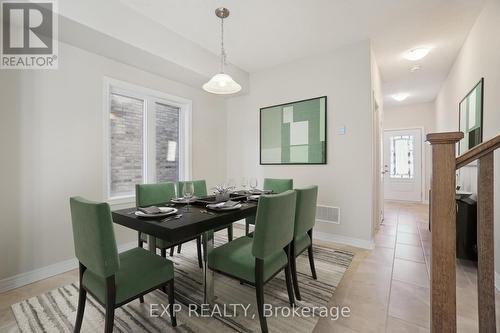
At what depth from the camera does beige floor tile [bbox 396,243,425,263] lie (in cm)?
262

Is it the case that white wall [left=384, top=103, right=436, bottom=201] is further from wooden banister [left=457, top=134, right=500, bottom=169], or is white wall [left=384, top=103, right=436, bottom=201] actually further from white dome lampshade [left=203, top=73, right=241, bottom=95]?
wooden banister [left=457, top=134, right=500, bottom=169]

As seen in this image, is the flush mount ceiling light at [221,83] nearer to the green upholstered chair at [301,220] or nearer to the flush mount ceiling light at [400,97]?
the green upholstered chair at [301,220]

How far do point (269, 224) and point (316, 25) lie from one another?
247cm

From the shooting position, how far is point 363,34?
2.80 meters

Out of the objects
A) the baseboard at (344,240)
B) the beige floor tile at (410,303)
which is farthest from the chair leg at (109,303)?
the baseboard at (344,240)

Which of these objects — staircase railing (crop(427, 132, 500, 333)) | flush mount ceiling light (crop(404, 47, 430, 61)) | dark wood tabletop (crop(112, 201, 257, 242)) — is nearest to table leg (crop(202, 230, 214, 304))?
dark wood tabletop (crop(112, 201, 257, 242))

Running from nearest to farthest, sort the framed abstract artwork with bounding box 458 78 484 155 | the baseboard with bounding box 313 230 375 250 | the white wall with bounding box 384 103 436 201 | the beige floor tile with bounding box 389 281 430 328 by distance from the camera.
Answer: the beige floor tile with bounding box 389 281 430 328, the framed abstract artwork with bounding box 458 78 484 155, the baseboard with bounding box 313 230 375 250, the white wall with bounding box 384 103 436 201

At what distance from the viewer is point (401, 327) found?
59.9 inches

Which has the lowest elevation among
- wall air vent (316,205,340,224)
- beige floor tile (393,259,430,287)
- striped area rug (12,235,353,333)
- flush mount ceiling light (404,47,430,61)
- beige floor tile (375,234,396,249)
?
striped area rug (12,235,353,333)

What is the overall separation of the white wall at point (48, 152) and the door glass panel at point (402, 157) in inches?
266

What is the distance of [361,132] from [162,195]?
2.61 meters

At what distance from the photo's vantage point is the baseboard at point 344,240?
2941 mm

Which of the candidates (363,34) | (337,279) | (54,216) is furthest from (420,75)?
(54,216)

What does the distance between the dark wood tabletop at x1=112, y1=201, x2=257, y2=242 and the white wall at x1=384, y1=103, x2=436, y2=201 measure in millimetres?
6185
